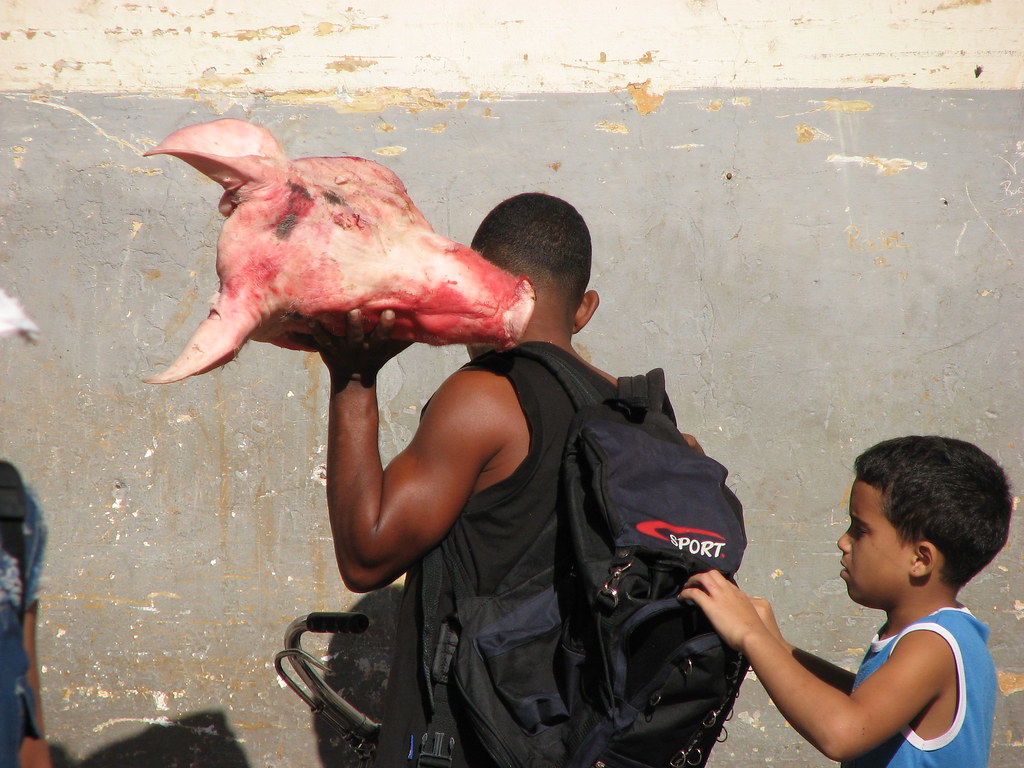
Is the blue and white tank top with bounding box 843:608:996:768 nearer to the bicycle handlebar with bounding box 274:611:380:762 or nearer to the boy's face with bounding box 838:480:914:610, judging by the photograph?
the boy's face with bounding box 838:480:914:610

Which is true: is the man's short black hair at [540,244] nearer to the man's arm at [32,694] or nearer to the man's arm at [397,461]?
the man's arm at [397,461]

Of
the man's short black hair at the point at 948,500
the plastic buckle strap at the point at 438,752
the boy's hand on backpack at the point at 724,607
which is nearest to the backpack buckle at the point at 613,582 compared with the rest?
the boy's hand on backpack at the point at 724,607

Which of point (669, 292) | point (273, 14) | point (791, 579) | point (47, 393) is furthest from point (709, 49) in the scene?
point (47, 393)

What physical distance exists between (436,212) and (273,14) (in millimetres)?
906

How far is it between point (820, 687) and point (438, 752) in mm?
694

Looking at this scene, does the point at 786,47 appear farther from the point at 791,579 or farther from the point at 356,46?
the point at 791,579

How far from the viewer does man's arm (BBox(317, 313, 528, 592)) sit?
151 centimetres

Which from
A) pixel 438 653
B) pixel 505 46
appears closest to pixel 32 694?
pixel 438 653

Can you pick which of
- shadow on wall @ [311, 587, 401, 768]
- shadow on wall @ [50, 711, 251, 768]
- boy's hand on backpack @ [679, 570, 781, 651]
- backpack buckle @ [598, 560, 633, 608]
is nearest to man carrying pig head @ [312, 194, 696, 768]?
backpack buckle @ [598, 560, 633, 608]

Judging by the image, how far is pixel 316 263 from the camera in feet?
4.76

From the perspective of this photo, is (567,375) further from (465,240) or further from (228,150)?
(465,240)

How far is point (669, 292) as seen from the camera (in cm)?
319

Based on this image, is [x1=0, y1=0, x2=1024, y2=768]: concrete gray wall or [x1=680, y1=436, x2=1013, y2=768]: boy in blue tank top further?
[x1=0, y1=0, x2=1024, y2=768]: concrete gray wall

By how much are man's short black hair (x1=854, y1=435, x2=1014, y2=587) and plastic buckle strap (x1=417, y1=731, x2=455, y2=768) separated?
0.98 m
